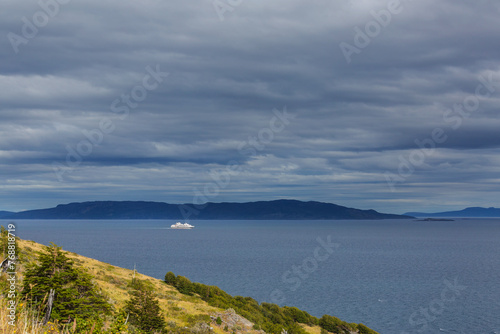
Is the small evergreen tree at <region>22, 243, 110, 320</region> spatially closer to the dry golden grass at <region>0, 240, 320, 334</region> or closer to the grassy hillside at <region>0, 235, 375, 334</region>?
the grassy hillside at <region>0, 235, 375, 334</region>

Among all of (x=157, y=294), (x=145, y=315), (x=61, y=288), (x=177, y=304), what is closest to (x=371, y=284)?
(x=157, y=294)

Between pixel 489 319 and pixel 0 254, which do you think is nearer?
pixel 0 254

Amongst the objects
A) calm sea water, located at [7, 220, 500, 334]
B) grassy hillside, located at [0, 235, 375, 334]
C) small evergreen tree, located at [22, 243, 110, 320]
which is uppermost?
small evergreen tree, located at [22, 243, 110, 320]

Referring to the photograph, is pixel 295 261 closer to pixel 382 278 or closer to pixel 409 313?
pixel 382 278

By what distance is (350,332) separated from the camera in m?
65.8

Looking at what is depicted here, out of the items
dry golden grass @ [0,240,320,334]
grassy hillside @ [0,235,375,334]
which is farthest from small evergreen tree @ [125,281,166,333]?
dry golden grass @ [0,240,320,334]

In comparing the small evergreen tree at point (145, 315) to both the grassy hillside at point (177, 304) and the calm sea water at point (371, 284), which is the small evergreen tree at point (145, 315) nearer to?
the grassy hillside at point (177, 304)

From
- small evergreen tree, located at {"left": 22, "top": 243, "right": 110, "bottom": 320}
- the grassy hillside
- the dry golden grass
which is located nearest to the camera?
small evergreen tree, located at {"left": 22, "top": 243, "right": 110, "bottom": 320}

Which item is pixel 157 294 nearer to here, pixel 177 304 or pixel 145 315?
pixel 177 304

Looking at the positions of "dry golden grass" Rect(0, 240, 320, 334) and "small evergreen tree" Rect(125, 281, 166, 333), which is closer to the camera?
"small evergreen tree" Rect(125, 281, 166, 333)

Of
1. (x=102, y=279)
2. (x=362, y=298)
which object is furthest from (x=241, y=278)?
(x=102, y=279)

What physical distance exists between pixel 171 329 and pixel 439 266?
5925 inches

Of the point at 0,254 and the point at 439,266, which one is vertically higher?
the point at 0,254

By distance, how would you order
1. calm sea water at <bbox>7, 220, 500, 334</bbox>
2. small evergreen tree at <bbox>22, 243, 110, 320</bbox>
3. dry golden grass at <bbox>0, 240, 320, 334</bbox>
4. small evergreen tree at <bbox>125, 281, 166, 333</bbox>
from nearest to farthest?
small evergreen tree at <bbox>22, 243, 110, 320</bbox> < small evergreen tree at <bbox>125, 281, 166, 333</bbox> < dry golden grass at <bbox>0, 240, 320, 334</bbox> < calm sea water at <bbox>7, 220, 500, 334</bbox>
